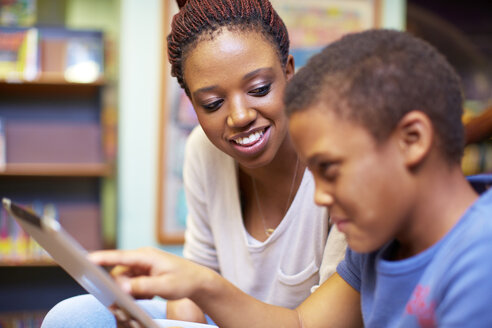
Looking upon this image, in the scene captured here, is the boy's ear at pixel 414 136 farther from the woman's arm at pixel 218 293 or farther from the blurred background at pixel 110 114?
the blurred background at pixel 110 114

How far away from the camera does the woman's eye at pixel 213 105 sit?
3.89 ft

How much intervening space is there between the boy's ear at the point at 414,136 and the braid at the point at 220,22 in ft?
1.89

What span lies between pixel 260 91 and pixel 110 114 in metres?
2.28

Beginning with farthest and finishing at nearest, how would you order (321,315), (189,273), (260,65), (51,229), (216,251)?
(216,251) < (260,65) < (321,315) < (189,273) < (51,229)

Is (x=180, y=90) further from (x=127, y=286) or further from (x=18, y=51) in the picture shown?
(x=127, y=286)

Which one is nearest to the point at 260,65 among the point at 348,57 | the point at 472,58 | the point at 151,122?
the point at 348,57

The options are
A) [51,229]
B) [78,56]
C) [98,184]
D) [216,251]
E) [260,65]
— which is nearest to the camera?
[51,229]

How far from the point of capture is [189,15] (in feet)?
4.08

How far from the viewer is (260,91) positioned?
1.17 meters

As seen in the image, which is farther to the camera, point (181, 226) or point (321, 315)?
point (181, 226)

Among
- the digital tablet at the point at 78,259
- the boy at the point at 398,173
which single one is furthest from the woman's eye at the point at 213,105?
the digital tablet at the point at 78,259

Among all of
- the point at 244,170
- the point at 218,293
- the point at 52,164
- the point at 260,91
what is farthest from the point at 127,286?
the point at 52,164

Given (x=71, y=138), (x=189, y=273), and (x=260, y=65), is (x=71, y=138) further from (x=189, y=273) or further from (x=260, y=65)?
(x=189, y=273)

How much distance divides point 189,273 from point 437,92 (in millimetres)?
481
